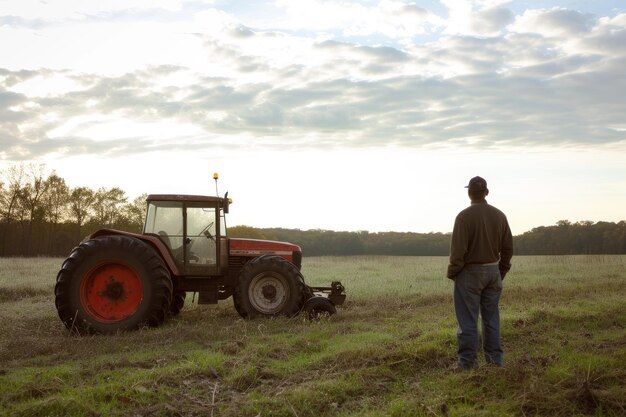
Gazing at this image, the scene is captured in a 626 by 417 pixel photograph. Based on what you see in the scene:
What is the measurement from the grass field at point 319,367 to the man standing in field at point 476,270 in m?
0.31

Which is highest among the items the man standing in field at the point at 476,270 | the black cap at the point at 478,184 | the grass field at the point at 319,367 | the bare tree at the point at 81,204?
the bare tree at the point at 81,204

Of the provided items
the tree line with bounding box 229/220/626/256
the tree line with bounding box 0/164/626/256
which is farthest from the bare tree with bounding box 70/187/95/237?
the tree line with bounding box 229/220/626/256

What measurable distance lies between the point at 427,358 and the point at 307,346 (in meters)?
1.77

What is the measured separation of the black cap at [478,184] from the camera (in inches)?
263

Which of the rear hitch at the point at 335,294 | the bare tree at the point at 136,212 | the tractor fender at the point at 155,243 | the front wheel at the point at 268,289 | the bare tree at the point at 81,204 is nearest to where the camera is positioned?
the tractor fender at the point at 155,243

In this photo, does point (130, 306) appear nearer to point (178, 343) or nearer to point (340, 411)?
point (178, 343)

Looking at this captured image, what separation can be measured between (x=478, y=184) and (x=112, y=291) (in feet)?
22.1

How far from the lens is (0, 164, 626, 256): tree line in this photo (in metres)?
41.9

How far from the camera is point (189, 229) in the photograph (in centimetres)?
1112

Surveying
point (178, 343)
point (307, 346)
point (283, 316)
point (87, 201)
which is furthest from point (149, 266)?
point (87, 201)

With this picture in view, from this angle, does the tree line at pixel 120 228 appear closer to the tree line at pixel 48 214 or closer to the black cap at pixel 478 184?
the tree line at pixel 48 214

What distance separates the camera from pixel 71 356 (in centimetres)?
837

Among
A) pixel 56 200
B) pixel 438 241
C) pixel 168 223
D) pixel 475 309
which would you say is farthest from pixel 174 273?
pixel 56 200

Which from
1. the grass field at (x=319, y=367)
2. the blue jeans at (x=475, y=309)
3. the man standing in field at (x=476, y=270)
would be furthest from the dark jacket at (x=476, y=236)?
the grass field at (x=319, y=367)
